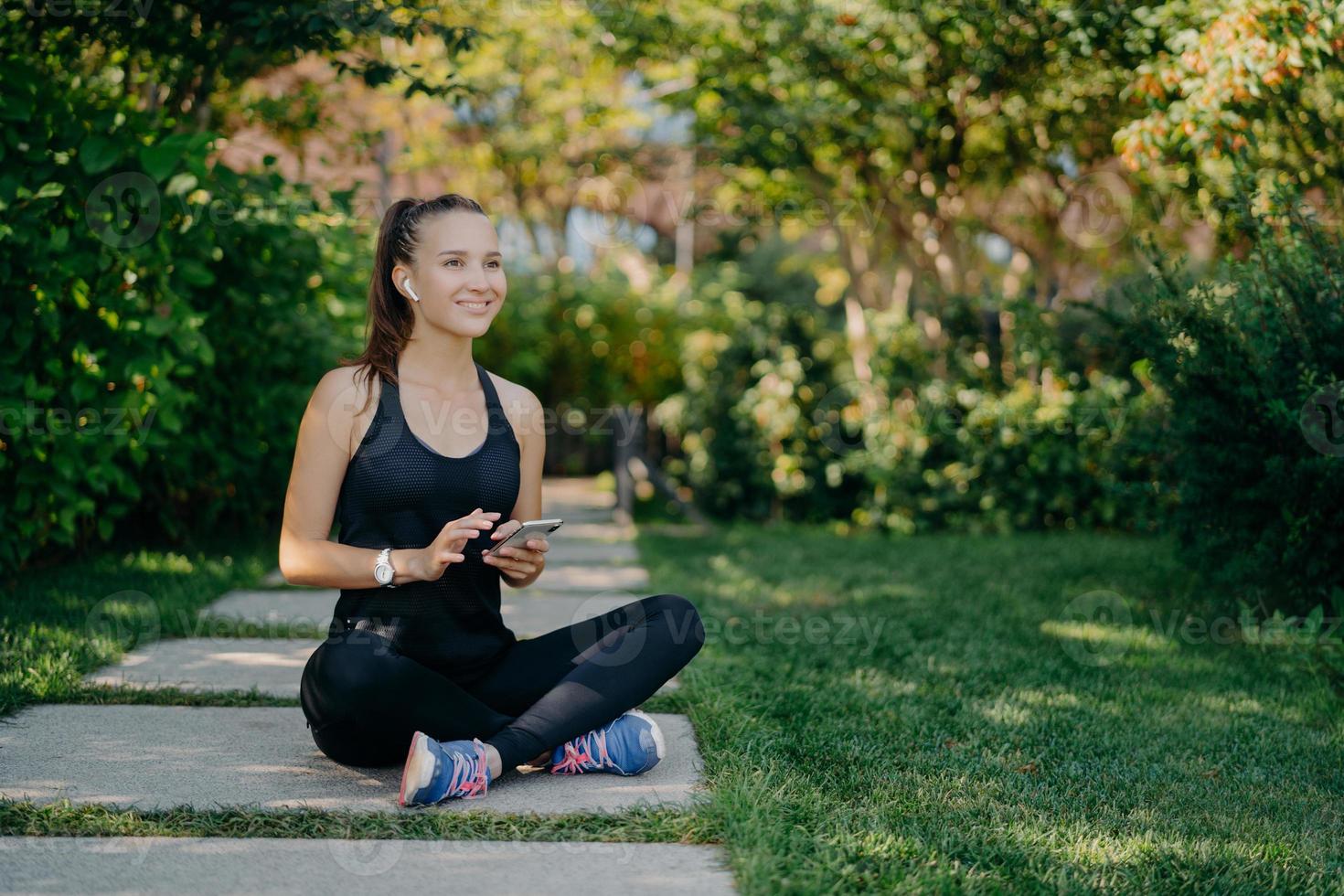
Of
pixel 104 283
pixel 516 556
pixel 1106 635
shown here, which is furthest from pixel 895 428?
pixel 516 556

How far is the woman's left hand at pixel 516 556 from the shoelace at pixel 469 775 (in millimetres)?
417

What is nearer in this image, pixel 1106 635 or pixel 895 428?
pixel 1106 635

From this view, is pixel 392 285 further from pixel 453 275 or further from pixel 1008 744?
pixel 1008 744

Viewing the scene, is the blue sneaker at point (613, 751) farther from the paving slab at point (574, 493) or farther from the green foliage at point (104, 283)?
the paving slab at point (574, 493)

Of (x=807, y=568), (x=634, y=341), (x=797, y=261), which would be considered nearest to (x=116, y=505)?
(x=807, y=568)

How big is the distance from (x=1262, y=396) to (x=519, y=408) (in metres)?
2.69

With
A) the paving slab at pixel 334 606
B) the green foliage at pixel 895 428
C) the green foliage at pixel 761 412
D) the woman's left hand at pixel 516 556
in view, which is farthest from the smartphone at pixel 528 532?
the green foliage at pixel 761 412

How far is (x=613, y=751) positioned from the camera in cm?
286

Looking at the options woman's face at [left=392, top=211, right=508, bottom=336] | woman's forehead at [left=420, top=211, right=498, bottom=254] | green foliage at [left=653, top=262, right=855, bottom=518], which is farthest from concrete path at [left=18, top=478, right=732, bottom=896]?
green foliage at [left=653, top=262, right=855, bottom=518]

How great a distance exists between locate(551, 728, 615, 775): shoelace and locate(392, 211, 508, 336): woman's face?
3.38 feet

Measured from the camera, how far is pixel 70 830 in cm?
240

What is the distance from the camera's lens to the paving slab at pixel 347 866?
2193 millimetres

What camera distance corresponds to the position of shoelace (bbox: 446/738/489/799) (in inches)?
103

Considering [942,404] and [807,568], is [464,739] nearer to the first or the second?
[807,568]
